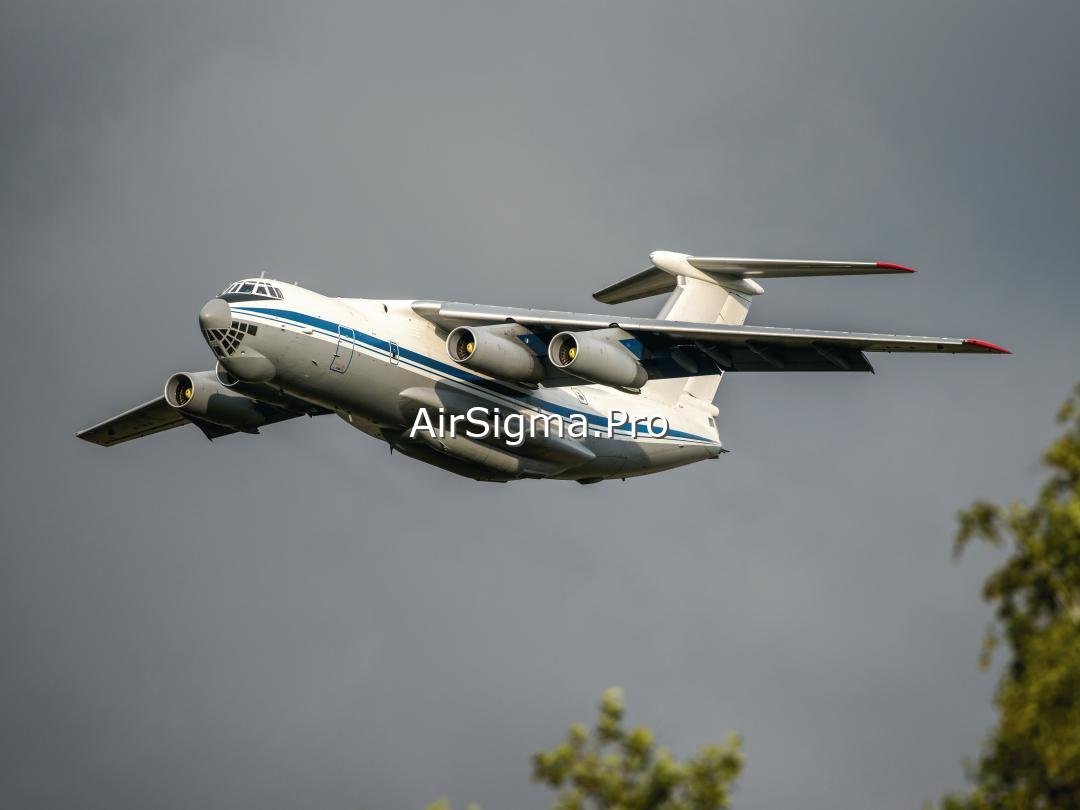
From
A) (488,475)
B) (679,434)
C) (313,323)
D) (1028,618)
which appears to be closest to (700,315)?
(679,434)

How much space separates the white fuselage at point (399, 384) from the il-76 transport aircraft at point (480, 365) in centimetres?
2

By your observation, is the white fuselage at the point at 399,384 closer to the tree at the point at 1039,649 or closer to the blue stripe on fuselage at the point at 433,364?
the blue stripe on fuselage at the point at 433,364

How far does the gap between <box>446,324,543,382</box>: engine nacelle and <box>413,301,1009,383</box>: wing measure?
0.66 feet

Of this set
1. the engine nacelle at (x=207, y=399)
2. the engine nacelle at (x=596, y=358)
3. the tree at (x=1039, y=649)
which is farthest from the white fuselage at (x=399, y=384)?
the tree at (x=1039, y=649)

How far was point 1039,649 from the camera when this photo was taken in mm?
8680

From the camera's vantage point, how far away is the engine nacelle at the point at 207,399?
62.6 feet

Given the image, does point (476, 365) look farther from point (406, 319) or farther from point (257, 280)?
point (257, 280)

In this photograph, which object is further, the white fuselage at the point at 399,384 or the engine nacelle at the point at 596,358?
the engine nacelle at the point at 596,358

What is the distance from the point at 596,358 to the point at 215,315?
12.9 ft

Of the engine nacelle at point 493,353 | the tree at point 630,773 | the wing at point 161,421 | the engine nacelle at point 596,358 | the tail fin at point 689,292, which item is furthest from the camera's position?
the tail fin at point 689,292

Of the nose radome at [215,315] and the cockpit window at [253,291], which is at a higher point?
the cockpit window at [253,291]

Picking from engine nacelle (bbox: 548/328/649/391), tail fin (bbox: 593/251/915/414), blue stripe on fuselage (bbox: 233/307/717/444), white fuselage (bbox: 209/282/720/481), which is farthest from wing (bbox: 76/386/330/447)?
tail fin (bbox: 593/251/915/414)

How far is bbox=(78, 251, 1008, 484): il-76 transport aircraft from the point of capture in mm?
16641

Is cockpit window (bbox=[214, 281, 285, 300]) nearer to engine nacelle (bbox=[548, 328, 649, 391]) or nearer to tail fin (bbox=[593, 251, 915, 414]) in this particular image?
engine nacelle (bbox=[548, 328, 649, 391])
